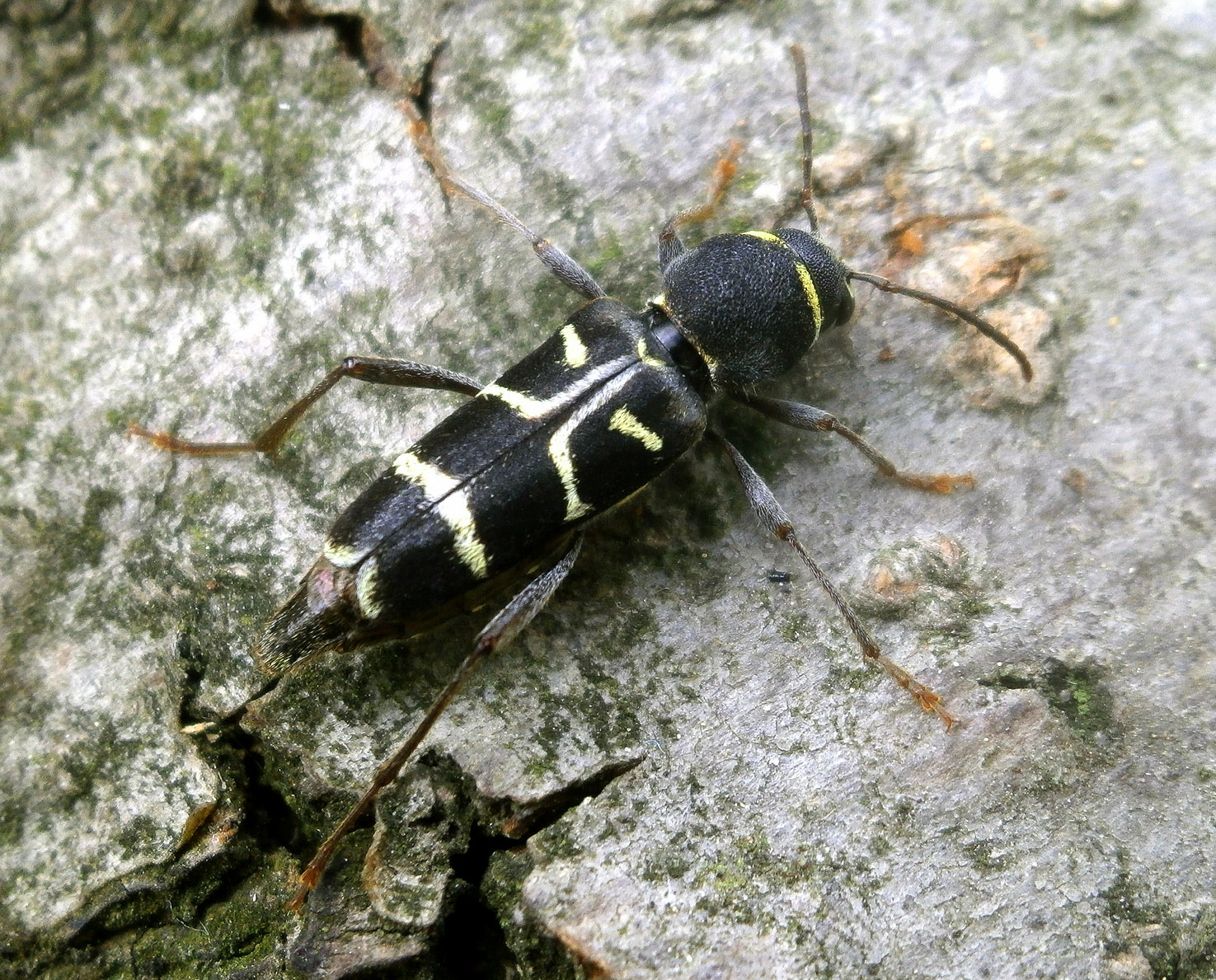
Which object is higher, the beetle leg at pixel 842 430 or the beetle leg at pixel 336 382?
the beetle leg at pixel 336 382

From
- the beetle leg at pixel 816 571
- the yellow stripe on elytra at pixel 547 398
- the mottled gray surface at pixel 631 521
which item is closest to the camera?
the mottled gray surface at pixel 631 521

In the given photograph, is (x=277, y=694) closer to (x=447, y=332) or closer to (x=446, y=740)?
(x=446, y=740)

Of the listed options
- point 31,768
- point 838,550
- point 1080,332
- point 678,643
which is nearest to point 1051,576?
point 838,550

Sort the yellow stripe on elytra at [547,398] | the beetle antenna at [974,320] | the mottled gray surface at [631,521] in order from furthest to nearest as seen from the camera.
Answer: the yellow stripe on elytra at [547,398], the beetle antenna at [974,320], the mottled gray surface at [631,521]

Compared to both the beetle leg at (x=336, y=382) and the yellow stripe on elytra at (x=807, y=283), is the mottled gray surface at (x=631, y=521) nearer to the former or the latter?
the beetle leg at (x=336, y=382)

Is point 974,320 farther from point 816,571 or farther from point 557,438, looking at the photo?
point 557,438

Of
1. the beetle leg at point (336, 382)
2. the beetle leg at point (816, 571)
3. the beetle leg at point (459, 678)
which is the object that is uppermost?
the beetle leg at point (336, 382)

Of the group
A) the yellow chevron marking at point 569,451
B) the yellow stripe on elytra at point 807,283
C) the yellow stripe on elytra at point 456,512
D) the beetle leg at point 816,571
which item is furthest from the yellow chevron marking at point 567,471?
the yellow stripe on elytra at point 807,283
